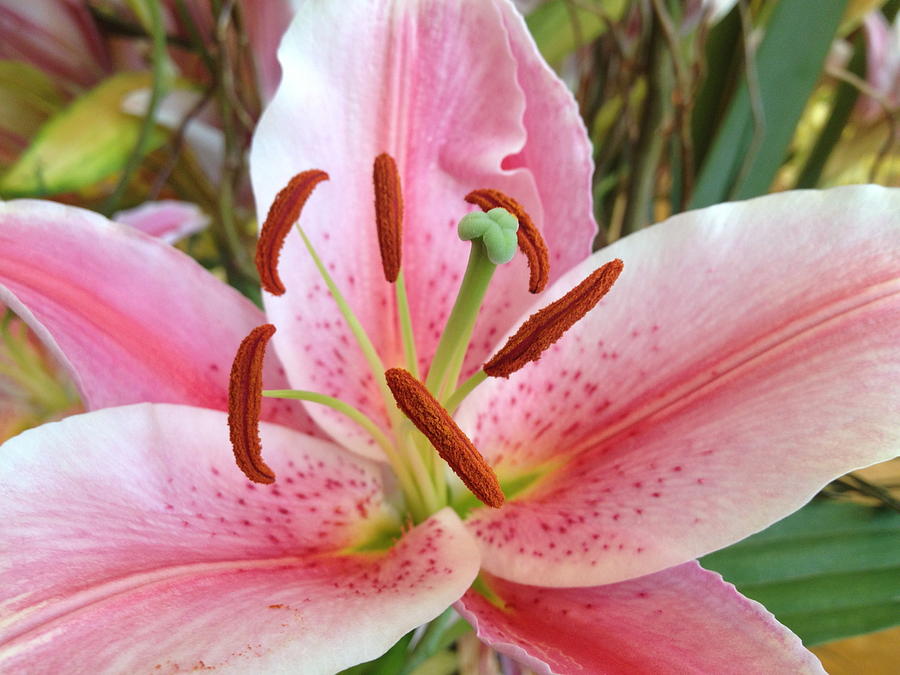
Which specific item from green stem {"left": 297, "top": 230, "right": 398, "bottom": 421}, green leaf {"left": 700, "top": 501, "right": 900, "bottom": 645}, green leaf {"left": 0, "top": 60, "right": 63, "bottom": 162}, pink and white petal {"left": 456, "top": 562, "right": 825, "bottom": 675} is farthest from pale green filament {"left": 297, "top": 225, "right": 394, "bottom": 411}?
green leaf {"left": 0, "top": 60, "right": 63, "bottom": 162}

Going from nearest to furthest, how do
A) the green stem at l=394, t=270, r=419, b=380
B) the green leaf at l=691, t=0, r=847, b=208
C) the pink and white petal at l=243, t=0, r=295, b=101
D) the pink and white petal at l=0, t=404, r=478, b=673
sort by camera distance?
the pink and white petal at l=0, t=404, r=478, b=673
the green stem at l=394, t=270, r=419, b=380
the green leaf at l=691, t=0, r=847, b=208
the pink and white petal at l=243, t=0, r=295, b=101

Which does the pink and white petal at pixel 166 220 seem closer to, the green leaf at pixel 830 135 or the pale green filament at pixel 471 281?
the pale green filament at pixel 471 281

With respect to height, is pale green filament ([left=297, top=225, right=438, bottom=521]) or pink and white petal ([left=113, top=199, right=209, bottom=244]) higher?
pink and white petal ([left=113, top=199, right=209, bottom=244])

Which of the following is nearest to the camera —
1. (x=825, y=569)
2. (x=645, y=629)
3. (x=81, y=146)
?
(x=645, y=629)

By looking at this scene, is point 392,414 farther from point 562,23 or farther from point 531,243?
point 562,23

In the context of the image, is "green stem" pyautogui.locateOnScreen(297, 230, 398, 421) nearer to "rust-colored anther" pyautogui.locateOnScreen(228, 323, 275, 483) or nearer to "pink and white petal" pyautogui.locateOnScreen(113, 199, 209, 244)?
A: "rust-colored anther" pyautogui.locateOnScreen(228, 323, 275, 483)

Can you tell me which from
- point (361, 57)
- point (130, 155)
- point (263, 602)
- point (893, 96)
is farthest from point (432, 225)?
point (893, 96)

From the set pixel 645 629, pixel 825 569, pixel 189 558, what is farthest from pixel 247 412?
pixel 825 569

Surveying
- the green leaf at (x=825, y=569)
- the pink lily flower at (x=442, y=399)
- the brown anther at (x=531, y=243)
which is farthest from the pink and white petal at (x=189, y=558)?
Result: the green leaf at (x=825, y=569)
